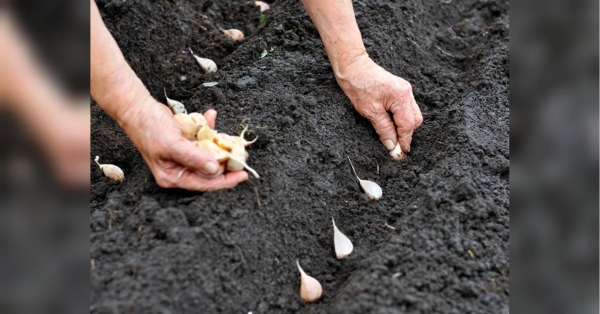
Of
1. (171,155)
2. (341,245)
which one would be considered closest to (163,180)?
(171,155)

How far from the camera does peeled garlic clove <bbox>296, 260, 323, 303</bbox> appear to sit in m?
1.66

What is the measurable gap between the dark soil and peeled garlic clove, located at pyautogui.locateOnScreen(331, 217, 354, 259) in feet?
0.12

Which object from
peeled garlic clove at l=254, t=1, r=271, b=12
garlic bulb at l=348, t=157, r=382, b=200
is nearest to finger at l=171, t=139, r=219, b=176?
garlic bulb at l=348, t=157, r=382, b=200

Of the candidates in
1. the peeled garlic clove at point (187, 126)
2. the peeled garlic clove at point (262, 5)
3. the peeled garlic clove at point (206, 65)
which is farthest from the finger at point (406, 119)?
the peeled garlic clove at point (262, 5)

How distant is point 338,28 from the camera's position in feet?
7.17

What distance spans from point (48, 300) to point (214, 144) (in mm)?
692

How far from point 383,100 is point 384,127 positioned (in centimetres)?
11

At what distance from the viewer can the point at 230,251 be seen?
1.64 metres

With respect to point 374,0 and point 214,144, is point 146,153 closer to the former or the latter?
point 214,144

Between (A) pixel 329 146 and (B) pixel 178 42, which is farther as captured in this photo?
(B) pixel 178 42

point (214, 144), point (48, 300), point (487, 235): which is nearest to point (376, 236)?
point (487, 235)

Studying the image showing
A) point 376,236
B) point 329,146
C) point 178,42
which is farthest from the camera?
point 178,42

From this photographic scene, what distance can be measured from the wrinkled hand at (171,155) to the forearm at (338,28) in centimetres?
70

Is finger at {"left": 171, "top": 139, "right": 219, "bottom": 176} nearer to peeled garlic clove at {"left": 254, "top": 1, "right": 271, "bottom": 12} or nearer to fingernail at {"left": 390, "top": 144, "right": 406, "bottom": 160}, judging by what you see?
fingernail at {"left": 390, "top": 144, "right": 406, "bottom": 160}
